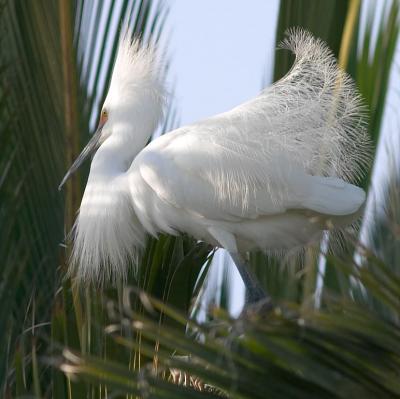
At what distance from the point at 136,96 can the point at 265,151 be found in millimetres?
614

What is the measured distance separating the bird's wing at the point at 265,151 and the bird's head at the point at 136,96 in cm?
23

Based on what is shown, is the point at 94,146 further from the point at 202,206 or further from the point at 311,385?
the point at 311,385

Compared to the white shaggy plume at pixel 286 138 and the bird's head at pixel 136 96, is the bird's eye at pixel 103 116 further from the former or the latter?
the white shaggy plume at pixel 286 138

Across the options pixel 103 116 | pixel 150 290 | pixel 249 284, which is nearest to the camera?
pixel 150 290

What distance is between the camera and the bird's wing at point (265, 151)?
2.61 meters

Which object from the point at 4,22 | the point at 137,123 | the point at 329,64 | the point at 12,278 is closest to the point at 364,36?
the point at 329,64

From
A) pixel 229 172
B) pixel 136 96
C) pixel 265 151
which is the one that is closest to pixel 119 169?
pixel 136 96

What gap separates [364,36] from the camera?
1.71m

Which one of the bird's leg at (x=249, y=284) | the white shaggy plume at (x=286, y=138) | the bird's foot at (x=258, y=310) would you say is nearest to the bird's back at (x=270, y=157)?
the white shaggy plume at (x=286, y=138)

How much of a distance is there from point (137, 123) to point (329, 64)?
2.73 ft

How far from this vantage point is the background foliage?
93 centimetres

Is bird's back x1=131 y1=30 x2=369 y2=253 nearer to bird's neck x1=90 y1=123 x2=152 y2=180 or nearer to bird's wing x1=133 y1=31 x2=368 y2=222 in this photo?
bird's wing x1=133 y1=31 x2=368 y2=222

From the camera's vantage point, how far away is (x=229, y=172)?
279cm

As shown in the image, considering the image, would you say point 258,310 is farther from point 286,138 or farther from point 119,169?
point 119,169
